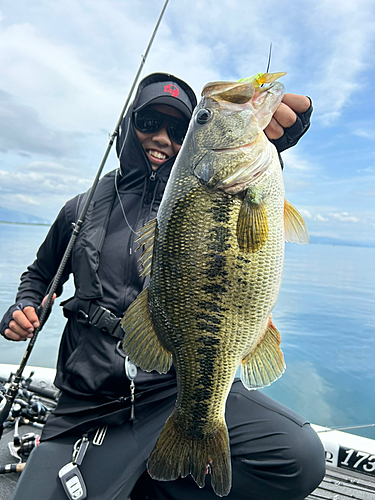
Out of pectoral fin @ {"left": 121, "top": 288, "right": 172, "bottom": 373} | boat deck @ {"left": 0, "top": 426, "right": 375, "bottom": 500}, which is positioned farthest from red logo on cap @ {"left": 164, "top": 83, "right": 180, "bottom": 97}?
boat deck @ {"left": 0, "top": 426, "right": 375, "bottom": 500}

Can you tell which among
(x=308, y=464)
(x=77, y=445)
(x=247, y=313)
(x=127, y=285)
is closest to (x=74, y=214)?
(x=127, y=285)

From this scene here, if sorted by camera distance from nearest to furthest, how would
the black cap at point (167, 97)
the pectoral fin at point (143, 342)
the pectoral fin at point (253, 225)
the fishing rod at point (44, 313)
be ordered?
the pectoral fin at point (253, 225), the pectoral fin at point (143, 342), the fishing rod at point (44, 313), the black cap at point (167, 97)

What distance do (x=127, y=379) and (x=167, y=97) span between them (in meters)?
1.81

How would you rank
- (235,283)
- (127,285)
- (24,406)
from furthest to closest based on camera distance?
1. (24,406)
2. (127,285)
3. (235,283)

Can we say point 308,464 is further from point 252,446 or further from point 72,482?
point 72,482

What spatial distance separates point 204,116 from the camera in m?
1.46

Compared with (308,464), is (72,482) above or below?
below

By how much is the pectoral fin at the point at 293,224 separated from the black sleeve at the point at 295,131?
464mm

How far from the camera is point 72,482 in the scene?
1660 mm

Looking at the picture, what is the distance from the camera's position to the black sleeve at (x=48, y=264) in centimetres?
239

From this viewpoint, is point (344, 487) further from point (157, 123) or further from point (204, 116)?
point (157, 123)

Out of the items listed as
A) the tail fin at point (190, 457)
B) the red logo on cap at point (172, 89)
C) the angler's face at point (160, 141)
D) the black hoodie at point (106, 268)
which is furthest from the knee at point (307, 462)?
the red logo on cap at point (172, 89)

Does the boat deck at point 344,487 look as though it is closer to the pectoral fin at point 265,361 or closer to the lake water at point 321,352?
the pectoral fin at point 265,361

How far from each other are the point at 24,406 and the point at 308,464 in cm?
244
